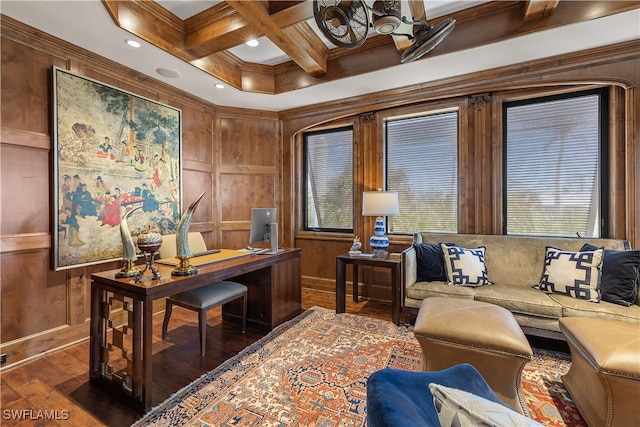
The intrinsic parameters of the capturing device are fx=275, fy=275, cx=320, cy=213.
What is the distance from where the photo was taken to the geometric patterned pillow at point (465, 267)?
278 centimetres

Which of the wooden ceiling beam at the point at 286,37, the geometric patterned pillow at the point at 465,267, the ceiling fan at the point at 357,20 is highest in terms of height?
the wooden ceiling beam at the point at 286,37

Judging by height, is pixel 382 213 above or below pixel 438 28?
below

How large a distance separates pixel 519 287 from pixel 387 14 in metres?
2.71

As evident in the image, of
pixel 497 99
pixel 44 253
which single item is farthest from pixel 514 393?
pixel 44 253

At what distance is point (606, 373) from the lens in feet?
4.64

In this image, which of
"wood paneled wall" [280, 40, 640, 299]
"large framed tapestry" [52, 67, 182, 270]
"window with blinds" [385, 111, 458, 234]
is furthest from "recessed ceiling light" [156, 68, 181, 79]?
"window with blinds" [385, 111, 458, 234]

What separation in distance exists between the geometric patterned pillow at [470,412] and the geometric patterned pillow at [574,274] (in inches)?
95.4

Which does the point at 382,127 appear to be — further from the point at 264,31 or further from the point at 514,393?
the point at 514,393

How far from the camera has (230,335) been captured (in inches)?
108

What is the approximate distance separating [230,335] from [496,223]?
126 inches

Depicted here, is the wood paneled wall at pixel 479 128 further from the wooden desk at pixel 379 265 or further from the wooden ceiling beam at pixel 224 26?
the wooden ceiling beam at pixel 224 26

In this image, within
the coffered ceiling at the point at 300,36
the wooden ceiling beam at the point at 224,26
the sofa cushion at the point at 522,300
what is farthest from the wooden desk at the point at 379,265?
the wooden ceiling beam at the point at 224,26

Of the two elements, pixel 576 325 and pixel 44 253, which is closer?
pixel 576 325

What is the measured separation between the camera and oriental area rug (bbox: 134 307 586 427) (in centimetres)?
165
